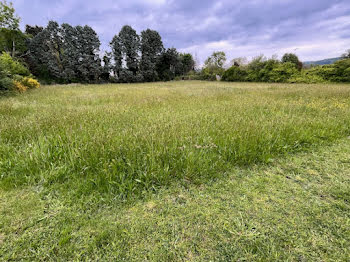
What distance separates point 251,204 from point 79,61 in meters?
29.7

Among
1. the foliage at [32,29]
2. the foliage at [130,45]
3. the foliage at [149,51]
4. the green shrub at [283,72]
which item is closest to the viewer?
the green shrub at [283,72]

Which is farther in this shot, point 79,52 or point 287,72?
point 79,52

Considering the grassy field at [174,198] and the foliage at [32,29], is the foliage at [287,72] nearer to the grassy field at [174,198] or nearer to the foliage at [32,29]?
the grassy field at [174,198]

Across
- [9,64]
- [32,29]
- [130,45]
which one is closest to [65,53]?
[32,29]

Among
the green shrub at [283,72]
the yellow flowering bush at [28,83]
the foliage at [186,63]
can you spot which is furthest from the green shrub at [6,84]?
the foliage at [186,63]

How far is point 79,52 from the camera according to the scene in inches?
906

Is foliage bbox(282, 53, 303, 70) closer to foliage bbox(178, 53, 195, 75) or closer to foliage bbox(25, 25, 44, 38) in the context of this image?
foliage bbox(178, 53, 195, 75)

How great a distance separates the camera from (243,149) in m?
2.59

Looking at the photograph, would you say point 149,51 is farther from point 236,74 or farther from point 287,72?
point 287,72

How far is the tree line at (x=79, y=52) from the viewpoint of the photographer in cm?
2270

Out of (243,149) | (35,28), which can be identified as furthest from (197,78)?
(243,149)

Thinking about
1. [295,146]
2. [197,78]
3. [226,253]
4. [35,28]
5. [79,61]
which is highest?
[35,28]

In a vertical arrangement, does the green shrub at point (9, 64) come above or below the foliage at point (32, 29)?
below

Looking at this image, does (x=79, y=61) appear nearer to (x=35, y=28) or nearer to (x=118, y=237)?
(x=35, y=28)
